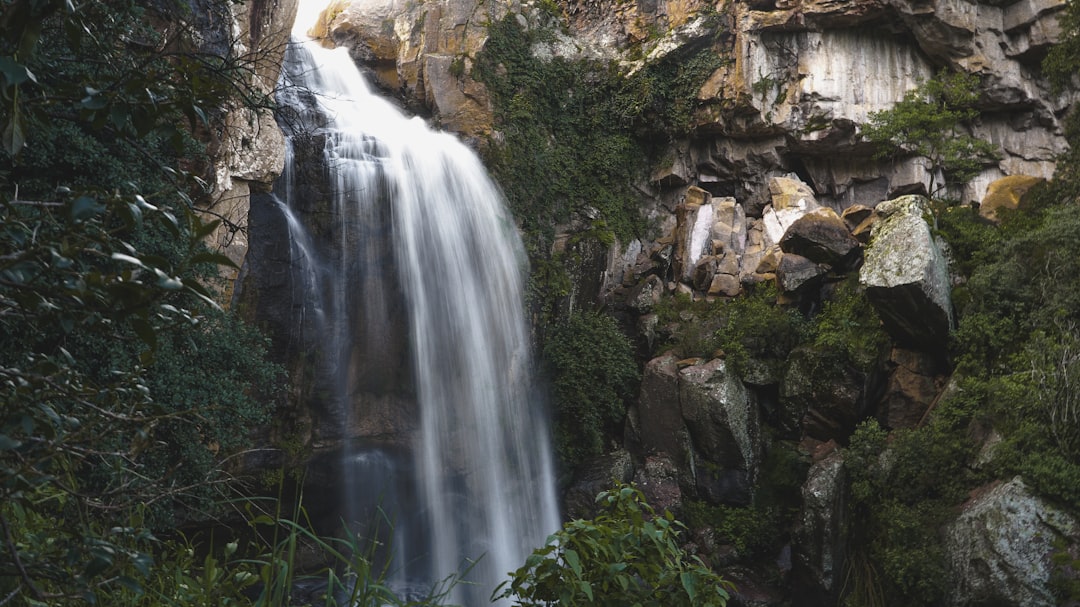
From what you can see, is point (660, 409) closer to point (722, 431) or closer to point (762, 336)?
point (722, 431)

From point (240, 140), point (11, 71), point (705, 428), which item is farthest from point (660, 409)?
point (11, 71)

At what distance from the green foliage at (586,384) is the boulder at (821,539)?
3.61 metres

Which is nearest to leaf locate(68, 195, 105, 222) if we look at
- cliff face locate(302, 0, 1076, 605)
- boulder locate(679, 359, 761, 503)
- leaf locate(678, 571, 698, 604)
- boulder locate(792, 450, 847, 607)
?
leaf locate(678, 571, 698, 604)

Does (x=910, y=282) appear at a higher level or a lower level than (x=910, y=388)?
higher

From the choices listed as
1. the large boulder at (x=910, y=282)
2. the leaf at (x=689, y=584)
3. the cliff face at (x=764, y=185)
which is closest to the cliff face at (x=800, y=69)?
the cliff face at (x=764, y=185)

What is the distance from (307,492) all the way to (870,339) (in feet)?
27.8

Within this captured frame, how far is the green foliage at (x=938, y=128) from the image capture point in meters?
13.2

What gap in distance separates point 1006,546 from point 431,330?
25.4ft

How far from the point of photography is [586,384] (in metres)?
12.0

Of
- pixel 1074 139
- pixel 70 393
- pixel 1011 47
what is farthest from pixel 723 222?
pixel 70 393

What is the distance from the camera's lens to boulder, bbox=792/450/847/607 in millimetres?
8938

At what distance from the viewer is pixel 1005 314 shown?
29.8 feet

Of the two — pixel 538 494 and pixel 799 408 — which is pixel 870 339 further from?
pixel 538 494

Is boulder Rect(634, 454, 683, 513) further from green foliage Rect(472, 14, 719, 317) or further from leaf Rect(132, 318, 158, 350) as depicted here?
leaf Rect(132, 318, 158, 350)
